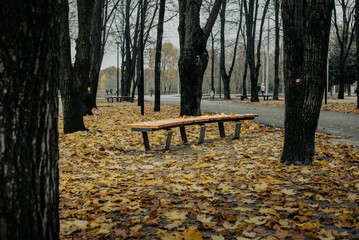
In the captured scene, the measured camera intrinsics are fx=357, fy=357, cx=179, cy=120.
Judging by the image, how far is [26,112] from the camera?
2.09m

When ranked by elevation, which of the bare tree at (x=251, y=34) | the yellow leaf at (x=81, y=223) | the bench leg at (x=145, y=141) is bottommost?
the yellow leaf at (x=81, y=223)

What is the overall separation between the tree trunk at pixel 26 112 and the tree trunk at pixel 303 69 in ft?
13.8

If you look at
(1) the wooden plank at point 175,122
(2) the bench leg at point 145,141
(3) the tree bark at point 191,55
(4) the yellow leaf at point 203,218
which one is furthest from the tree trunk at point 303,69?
(3) the tree bark at point 191,55

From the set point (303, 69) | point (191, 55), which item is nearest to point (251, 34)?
point (191, 55)

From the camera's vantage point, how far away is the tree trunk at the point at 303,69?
17.5 feet

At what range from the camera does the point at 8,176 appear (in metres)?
2.06

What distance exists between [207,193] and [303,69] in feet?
8.42

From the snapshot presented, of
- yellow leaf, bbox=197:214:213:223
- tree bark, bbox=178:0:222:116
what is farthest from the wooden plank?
yellow leaf, bbox=197:214:213:223

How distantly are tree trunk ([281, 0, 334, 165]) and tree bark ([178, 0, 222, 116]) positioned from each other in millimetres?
5556

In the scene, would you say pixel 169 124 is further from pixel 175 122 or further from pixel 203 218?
pixel 203 218

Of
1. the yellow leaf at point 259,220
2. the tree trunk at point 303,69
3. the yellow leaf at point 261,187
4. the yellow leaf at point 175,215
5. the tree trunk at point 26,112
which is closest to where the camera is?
the tree trunk at point 26,112

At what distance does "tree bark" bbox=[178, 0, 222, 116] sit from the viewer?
11113 millimetres

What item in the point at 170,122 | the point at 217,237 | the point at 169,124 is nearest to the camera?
the point at 217,237

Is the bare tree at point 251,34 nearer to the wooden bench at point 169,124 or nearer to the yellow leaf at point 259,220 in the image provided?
the wooden bench at point 169,124
